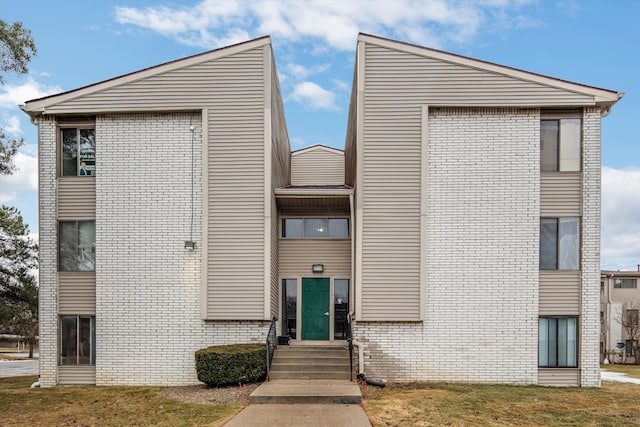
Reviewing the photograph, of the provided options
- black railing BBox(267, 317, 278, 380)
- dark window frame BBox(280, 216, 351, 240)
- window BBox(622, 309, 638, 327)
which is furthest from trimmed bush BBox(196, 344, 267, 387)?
window BBox(622, 309, 638, 327)

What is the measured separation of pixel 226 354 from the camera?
10.5 m

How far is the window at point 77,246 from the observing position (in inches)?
485

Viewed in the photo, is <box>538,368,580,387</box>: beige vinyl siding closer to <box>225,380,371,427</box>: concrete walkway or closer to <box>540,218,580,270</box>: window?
<box>540,218,580,270</box>: window

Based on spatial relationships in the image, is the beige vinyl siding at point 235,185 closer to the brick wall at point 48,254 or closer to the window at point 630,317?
the brick wall at point 48,254

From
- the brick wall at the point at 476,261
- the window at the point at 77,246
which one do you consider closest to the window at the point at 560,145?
the brick wall at the point at 476,261

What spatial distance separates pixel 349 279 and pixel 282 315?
2.28 meters

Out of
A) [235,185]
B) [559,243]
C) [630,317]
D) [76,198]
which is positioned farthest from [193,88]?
[630,317]

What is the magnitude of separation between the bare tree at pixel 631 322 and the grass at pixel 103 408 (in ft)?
110

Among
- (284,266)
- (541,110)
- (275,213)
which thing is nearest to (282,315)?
(284,266)

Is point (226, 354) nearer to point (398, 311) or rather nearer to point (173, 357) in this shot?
point (173, 357)

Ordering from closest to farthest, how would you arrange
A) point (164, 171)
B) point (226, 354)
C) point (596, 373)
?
point (226, 354), point (596, 373), point (164, 171)

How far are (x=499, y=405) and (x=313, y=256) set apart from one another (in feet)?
22.2

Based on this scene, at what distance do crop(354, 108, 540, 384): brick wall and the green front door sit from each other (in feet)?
8.26

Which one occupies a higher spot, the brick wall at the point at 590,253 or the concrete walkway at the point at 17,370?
the brick wall at the point at 590,253
